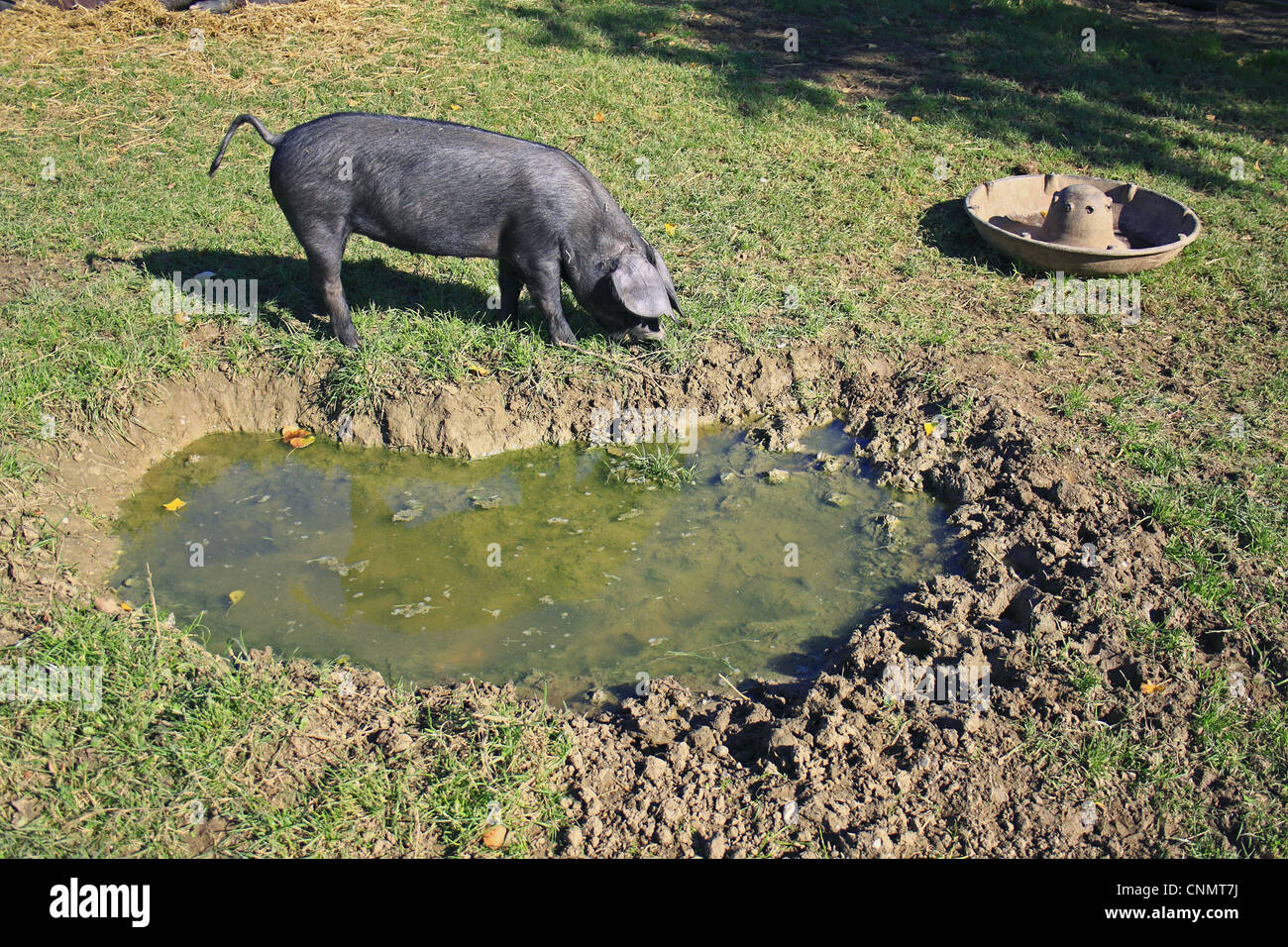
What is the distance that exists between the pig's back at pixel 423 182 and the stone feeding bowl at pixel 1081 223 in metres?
3.14

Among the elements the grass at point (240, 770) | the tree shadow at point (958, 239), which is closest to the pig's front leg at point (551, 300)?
the grass at point (240, 770)

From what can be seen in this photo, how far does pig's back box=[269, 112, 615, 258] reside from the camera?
5172mm

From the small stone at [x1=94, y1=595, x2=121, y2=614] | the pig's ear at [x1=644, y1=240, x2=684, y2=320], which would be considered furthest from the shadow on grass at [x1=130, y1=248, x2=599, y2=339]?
the small stone at [x1=94, y1=595, x2=121, y2=614]

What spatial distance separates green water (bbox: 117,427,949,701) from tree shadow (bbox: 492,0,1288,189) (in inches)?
189

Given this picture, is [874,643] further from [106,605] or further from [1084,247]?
[1084,247]

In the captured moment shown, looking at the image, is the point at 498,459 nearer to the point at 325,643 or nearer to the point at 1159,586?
the point at 325,643

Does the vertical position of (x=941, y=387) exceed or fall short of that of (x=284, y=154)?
it falls short

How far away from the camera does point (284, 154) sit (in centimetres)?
520

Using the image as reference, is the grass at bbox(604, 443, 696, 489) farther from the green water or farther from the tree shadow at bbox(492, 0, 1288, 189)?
the tree shadow at bbox(492, 0, 1288, 189)

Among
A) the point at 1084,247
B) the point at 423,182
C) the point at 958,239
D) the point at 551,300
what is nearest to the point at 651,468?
the point at 551,300

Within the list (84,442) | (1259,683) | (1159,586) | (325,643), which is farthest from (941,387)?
(84,442)

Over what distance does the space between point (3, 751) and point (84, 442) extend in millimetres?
2185

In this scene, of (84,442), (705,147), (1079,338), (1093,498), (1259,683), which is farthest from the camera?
(705,147)

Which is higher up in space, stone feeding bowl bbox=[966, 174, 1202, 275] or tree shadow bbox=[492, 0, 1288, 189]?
tree shadow bbox=[492, 0, 1288, 189]
